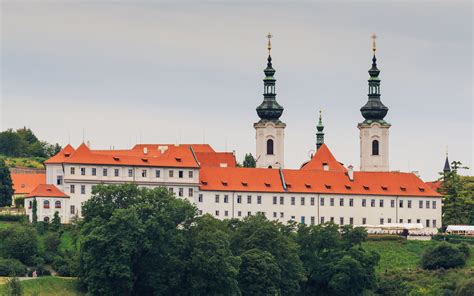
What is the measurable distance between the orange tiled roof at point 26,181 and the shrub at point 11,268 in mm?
30071

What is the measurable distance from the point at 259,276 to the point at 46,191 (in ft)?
85.0

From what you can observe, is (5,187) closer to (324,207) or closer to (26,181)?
(26,181)

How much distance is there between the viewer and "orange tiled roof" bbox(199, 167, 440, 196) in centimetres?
14125

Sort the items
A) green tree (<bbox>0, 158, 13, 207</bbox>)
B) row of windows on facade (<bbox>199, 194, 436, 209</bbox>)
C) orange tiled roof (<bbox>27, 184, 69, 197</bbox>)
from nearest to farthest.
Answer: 1. orange tiled roof (<bbox>27, 184, 69, 197</bbox>)
2. green tree (<bbox>0, 158, 13, 207</bbox>)
3. row of windows on facade (<bbox>199, 194, 436, 209</bbox>)

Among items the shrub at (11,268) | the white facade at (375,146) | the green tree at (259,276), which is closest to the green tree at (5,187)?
the shrub at (11,268)

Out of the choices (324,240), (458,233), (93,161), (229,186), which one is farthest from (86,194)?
(458,233)

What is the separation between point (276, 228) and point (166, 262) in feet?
40.7

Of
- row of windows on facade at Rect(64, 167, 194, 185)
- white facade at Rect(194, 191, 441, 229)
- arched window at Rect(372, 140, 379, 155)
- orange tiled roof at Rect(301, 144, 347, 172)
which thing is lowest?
white facade at Rect(194, 191, 441, 229)

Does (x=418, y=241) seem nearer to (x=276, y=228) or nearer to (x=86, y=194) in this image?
(x=276, y=228)

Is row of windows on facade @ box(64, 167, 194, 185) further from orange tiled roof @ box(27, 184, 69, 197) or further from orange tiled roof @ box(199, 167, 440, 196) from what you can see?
orange tiled roof @ box(199, 167, 440, 196)

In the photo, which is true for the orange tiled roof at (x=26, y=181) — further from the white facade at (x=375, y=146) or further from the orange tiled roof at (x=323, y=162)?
the white facade at (x=375, y=146)

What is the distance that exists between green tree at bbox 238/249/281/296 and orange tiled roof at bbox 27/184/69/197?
2347cm

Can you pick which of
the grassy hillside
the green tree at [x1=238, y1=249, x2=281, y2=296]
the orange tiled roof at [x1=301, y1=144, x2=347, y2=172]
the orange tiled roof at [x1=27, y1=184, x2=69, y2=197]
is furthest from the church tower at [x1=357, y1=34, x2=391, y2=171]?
the grassy hillside

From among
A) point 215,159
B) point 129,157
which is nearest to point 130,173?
point 129,157
